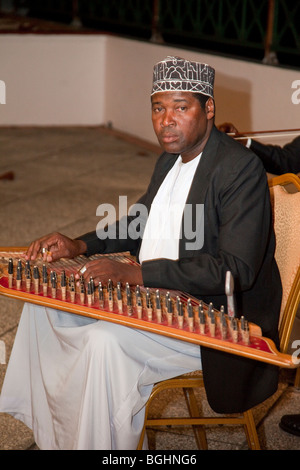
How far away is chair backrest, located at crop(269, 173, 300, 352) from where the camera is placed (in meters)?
2.53

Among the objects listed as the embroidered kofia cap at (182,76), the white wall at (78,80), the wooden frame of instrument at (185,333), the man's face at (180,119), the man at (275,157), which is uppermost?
the white wall at (78,80)

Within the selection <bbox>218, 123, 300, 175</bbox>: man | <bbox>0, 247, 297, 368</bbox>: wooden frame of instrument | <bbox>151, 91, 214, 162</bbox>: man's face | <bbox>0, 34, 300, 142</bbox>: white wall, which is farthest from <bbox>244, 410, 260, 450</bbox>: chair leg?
<bbox>0, 34, 300, 142</bbox>: white wall

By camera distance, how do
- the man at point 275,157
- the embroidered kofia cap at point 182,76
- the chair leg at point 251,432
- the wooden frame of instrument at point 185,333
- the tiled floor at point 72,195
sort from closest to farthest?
the wooden frame of instrument at point 185,333 → the embroidered kofia cap at point 182,76 → the chair leg at point 251,432 → the tiled floor at point 72,195 → the man at point 275,157

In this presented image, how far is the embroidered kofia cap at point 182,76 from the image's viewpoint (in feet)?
8.18

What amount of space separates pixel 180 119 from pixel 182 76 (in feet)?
0.48

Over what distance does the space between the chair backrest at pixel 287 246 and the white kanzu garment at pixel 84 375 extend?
1.11 feet

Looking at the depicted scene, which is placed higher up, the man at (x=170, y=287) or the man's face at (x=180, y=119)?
the man's face at (x=180, y=119)

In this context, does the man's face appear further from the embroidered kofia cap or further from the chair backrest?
the chair backrest

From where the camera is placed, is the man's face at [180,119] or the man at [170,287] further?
the man's face at [180,119]

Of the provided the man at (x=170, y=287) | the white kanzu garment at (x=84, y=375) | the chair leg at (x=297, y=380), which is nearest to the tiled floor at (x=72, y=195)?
the chair leg at (x=297, y=380)

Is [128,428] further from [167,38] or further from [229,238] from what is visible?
[167,38]

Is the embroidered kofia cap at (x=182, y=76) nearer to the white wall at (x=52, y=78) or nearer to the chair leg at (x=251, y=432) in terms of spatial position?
the chair leg at (x=251, y=432)
